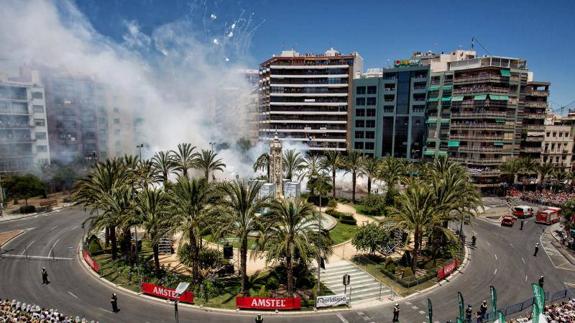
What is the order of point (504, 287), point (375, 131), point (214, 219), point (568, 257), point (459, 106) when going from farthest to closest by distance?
1. point (375, 131)
2. point (459, 106)
3. point (568, 257)
4. point (504, 287)
5. point (214, 219)

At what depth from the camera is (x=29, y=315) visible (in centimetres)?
2917

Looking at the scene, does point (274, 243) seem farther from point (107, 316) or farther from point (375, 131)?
point (375, 131)

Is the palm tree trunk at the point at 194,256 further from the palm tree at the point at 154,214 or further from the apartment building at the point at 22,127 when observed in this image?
the apartment building at the point at 22,127

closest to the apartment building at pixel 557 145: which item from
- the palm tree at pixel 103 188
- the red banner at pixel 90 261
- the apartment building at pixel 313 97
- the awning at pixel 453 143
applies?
the awning at pixel 453 143

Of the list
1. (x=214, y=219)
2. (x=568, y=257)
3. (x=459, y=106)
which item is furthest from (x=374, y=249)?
(x=459, y=106)

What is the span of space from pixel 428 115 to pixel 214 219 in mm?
80383

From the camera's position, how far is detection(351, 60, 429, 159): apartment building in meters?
102

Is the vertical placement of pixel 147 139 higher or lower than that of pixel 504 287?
higher

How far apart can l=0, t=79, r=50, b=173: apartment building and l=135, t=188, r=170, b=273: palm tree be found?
64068mm

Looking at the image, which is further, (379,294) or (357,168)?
(357,168)

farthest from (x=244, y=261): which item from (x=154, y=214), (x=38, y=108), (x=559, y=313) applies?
(x=38, y=108)

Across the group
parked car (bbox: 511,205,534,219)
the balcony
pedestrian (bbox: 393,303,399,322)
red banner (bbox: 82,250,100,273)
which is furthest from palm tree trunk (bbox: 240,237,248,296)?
the balcony

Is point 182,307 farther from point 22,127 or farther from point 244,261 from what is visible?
point 22,127

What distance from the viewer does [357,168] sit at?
231ft
